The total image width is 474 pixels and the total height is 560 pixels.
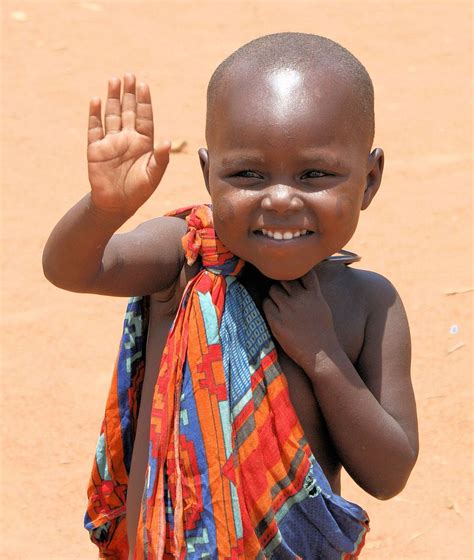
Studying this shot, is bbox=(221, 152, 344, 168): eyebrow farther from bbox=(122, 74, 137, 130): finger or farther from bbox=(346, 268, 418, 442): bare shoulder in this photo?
bbox=(346, 268, 418, 442): bare shoulder

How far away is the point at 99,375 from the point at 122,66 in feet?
11.7

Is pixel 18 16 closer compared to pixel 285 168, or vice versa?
pixel 285 168

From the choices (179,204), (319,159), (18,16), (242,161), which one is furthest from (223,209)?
(18,16)

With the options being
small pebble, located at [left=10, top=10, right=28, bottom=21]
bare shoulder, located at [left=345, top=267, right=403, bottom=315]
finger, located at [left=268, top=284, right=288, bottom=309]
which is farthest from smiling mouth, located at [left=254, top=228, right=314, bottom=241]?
small pebble, located at [left=10, top=10, right=28, bottom=21]

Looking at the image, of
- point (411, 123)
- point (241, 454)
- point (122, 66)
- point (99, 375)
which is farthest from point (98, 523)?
point (122, 66)

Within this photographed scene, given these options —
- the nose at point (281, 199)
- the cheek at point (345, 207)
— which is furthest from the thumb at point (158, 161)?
the cheek at point (345, 207)

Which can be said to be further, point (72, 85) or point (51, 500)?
point (72, 85)

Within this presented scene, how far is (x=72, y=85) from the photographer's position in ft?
25.0

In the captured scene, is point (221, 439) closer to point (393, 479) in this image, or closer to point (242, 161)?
point (393, 479)

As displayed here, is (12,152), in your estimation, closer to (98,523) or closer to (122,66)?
(122,66)

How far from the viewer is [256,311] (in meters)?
2.44

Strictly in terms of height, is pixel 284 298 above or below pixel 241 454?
above

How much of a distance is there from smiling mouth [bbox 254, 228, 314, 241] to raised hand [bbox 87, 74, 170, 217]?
23 centimetres

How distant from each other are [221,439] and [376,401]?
34cm
